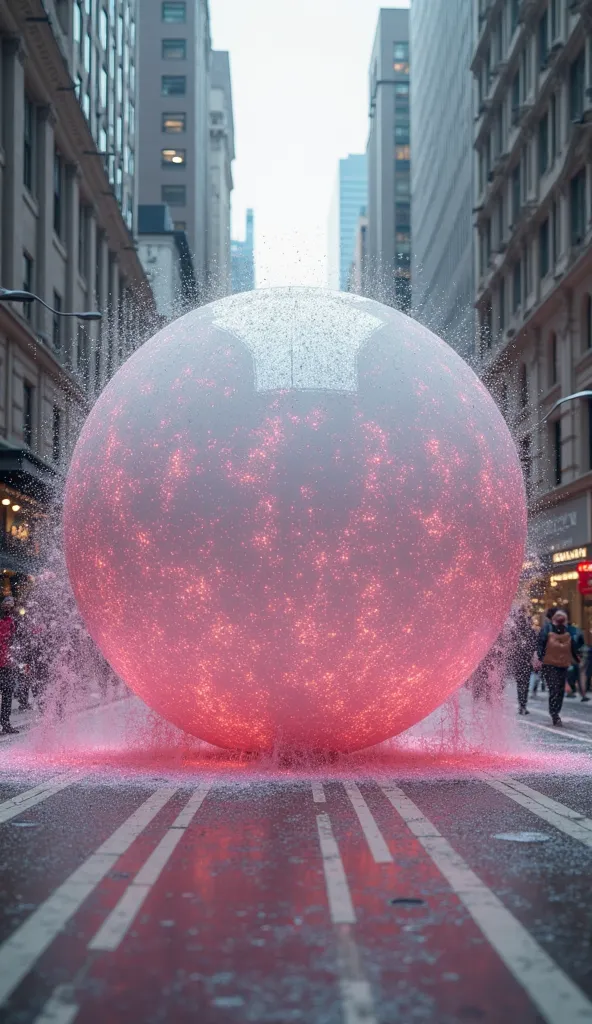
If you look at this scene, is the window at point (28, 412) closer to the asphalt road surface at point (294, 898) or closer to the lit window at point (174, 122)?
the asphalt road surface at point (294, 898)

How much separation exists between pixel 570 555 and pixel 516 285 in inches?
520

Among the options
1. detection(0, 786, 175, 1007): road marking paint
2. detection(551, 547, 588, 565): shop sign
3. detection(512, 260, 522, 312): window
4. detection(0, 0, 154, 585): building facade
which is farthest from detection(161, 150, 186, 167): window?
detection(0, 786, 175, 1007): road marking paint

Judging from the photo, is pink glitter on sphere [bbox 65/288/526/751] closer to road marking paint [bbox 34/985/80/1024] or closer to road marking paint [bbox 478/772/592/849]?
road marking paint [bbox 478/772/592/849]

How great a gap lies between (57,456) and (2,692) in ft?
71.2

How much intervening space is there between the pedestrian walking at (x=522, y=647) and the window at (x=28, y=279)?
19.1 meters

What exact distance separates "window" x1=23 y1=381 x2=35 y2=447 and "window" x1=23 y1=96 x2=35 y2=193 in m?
5.97

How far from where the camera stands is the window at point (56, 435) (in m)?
38.2

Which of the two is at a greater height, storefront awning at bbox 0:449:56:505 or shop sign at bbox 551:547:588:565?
storefront awning at bbox 0:449:56:505

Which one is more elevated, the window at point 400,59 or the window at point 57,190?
the window at point 400,59

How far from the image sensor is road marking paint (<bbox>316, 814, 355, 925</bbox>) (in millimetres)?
5777

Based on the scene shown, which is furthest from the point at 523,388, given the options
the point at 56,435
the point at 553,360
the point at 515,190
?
the point at 56,435

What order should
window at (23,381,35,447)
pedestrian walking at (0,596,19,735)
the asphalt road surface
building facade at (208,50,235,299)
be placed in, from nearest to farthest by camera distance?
the asphalt road surface, pedestrian walking at (0,596,19,735), window at (23,381,35,447), building facade at (208,50,235,299)

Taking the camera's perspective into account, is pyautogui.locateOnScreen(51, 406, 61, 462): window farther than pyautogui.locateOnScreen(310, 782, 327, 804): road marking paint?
Yes

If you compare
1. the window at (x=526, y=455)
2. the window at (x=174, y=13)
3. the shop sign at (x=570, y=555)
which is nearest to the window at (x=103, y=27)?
the window at (x=526, y=455)
